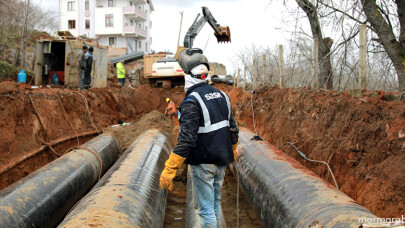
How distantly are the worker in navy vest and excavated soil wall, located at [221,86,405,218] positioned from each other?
1678 millimetres

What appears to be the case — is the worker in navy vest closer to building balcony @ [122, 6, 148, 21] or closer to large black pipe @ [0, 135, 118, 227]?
large black pipe @ [0, 135, 118, 227]

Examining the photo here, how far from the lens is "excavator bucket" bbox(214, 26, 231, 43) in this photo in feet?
44.4

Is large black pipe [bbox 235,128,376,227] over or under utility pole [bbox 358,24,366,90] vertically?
under

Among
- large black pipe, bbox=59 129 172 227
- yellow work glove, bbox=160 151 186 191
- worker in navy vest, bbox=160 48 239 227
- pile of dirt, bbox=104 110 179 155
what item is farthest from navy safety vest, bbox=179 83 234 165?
pile of dirt, bbox=104 110 179 155

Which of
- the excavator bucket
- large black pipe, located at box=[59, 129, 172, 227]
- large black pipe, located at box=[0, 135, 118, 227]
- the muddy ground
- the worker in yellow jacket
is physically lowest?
large black pipe, located at box=[0, 135, 118, 227]

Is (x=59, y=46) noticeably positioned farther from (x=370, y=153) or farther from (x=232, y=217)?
(x=370, y=153)

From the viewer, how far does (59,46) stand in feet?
48.5

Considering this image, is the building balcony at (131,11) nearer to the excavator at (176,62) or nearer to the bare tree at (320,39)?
the excavator at (176,62)

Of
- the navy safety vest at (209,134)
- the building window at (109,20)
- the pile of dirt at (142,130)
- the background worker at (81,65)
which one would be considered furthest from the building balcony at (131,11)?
the navy safety vest at (209,134)

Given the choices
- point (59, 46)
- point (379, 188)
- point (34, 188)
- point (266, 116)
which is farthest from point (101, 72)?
point (379, 188)

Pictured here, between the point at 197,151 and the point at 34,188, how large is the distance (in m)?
2.48

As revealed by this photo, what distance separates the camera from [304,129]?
625 cm

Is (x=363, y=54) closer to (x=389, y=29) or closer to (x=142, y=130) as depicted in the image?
(x=389, y=29)

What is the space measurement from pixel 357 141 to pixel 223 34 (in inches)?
391
